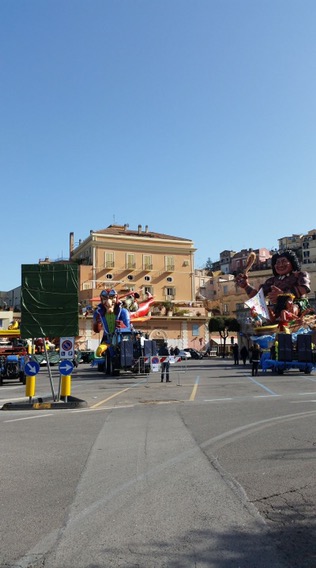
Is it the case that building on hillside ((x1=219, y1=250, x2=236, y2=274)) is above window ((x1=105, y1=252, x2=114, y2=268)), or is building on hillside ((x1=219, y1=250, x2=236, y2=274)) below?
above

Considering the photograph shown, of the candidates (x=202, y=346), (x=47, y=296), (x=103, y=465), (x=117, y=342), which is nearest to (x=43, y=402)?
(x=47, y=296)

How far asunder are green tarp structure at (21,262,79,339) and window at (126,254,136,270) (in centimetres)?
5306

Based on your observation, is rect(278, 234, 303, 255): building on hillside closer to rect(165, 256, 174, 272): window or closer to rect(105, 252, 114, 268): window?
rect(165, 256, 174, 272): window

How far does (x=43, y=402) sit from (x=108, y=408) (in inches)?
82.7

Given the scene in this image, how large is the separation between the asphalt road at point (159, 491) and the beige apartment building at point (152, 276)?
5099 cm

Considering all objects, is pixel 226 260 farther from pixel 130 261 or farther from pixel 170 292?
pixel 130 261

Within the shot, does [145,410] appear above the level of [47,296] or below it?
below

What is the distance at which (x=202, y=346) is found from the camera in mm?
66500

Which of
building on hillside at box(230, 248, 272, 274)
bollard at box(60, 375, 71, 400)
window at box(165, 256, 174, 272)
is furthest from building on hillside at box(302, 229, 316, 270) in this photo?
bollard at box(60, 375, 71, 400)

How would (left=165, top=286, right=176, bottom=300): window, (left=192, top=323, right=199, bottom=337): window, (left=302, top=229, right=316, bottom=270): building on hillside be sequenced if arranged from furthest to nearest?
1. (left=302, top=229, right=316, bottom=270): building on hillside
2. (left=165, top=286, right=176, bottom=300): window
3. (left=192, top=323, right=199, bottom=337): window

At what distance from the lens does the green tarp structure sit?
576 inches

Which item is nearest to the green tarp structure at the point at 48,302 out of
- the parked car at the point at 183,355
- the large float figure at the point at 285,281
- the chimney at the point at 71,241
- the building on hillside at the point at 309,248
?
the parked car at the point at 183,355

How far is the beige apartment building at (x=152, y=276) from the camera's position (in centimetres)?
6412

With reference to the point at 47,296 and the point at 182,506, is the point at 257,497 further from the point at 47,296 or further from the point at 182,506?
the point at 47,296
